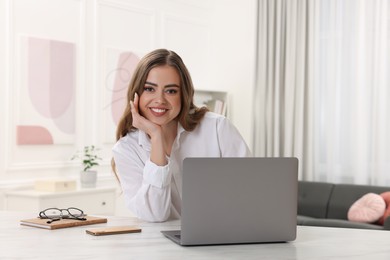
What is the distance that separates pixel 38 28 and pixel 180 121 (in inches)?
101

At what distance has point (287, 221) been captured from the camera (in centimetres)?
192

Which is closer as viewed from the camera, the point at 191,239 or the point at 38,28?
the point at 191,239

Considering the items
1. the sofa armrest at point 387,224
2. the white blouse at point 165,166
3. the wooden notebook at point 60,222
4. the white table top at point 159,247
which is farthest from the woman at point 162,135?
the sofa armrest at point 387,224

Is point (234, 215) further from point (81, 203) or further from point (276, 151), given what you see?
point (276, 151)

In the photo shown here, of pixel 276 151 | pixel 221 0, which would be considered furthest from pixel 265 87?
pixel 221 0

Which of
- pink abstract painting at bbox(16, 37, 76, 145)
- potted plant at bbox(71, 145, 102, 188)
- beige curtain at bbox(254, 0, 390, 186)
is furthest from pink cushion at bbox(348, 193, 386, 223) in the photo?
pink abstract painting at bbox(16, 37, 76, 145)

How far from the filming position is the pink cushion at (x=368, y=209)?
4.90 metres

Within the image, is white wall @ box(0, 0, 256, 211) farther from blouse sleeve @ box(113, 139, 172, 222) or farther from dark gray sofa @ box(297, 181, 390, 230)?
blouse sleeve @ box(113, 139, 172, 222)

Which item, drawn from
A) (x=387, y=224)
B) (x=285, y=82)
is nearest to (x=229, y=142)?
(x=387, y=224)

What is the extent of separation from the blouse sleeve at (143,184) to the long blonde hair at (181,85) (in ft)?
0.40

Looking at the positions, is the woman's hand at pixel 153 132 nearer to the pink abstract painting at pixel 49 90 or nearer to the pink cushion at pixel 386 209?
the pink abstract painting at pixel 49 90

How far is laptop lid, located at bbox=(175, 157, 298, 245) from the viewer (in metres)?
1.84

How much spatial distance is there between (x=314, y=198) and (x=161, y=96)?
3306mm

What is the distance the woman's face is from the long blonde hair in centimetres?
2
